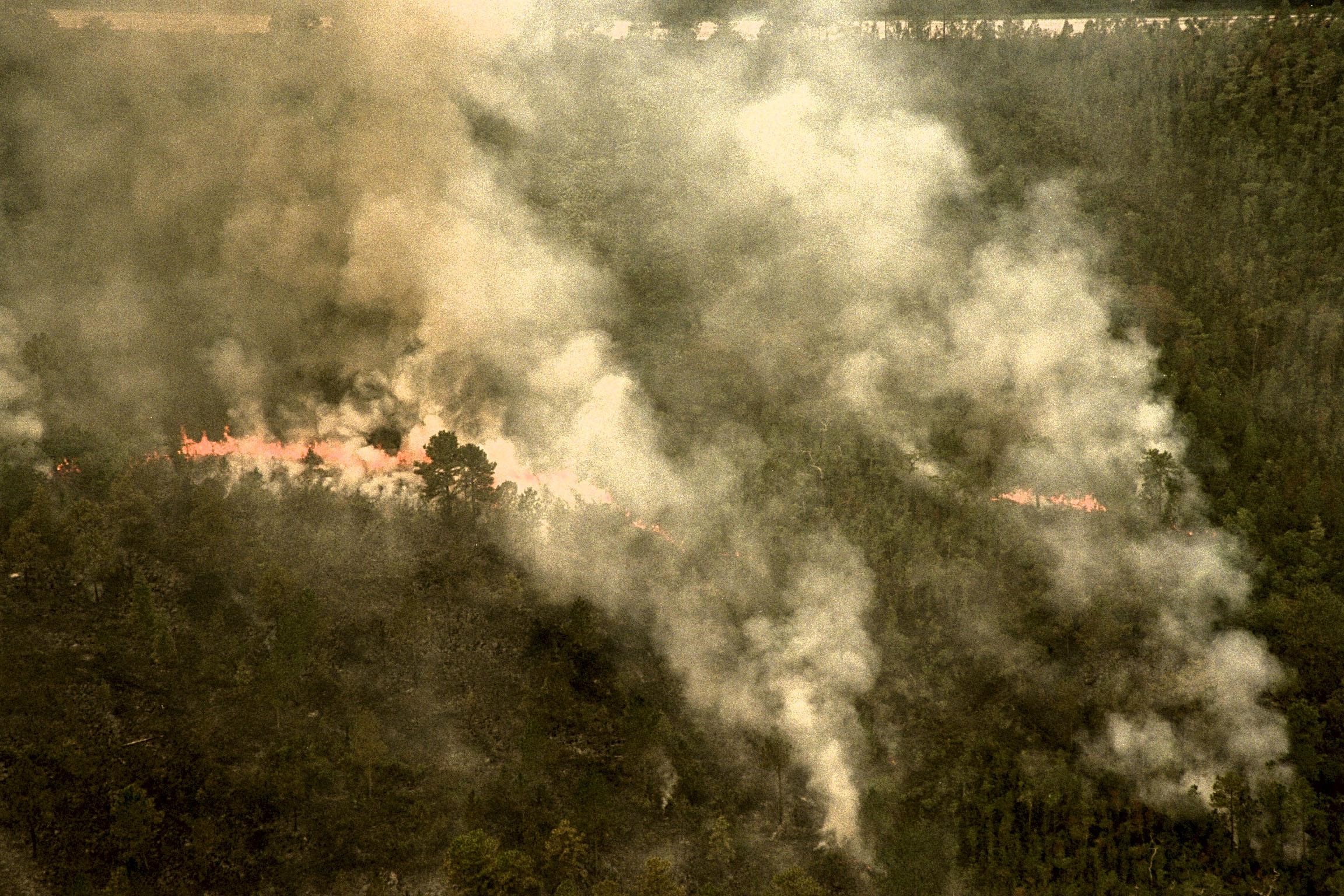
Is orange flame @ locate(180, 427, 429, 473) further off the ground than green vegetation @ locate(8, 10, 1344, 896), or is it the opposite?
orange flame @ locate(180, 427, 429, 473)

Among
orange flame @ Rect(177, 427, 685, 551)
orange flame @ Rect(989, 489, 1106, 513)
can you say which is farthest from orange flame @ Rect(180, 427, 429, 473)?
orange flame @ Rect(989, 489, 1106, 513)

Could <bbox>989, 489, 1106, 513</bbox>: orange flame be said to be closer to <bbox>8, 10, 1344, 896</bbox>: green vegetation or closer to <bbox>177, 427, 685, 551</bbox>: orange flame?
<bbox>8, 10, 1344, 896</bbox>: green vegetation

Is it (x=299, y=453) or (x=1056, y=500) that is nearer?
(x=1056, y=500)

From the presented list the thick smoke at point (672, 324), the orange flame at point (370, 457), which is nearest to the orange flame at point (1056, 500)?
the thick smoke at point (672, 324)

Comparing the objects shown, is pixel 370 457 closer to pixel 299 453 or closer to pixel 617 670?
pixel 299 453

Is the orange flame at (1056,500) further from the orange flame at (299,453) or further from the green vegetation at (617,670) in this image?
the orange flame at (299,453)

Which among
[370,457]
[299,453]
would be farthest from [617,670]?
[299,453]
